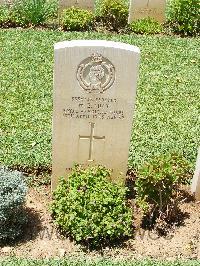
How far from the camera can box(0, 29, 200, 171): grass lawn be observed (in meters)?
6.96

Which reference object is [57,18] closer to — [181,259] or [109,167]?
[109,167]

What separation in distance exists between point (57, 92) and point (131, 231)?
1647 millimetres

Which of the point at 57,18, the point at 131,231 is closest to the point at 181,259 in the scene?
the point at 131,231

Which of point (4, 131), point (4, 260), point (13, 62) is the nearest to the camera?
point (4, 260)

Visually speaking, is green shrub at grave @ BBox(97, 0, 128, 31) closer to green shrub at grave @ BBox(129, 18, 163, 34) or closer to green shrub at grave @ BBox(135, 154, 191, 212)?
green shrub at grave @ BBox(129, 18, 163, 34)

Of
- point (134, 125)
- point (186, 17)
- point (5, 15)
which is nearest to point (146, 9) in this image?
point (186, 17)

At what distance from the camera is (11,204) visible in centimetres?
525

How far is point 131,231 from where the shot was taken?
5.70m

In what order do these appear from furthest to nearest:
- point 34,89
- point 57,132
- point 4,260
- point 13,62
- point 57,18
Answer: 1. point 57,18
2. point 13,62
3. point 34,89
4. point 57,132
5. point 4,260

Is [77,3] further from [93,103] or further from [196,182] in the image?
[196,182]

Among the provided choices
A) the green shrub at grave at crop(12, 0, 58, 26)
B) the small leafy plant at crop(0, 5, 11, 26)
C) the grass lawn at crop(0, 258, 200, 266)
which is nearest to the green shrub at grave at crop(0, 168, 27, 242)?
the grass lawn at crop(0, 258, 200, 266)

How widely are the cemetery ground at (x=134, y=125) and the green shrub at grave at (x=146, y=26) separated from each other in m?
0.28

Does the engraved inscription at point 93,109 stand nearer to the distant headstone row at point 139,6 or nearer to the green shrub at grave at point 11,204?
the green shrub at grave at point 11,204

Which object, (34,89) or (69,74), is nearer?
(69,74)
